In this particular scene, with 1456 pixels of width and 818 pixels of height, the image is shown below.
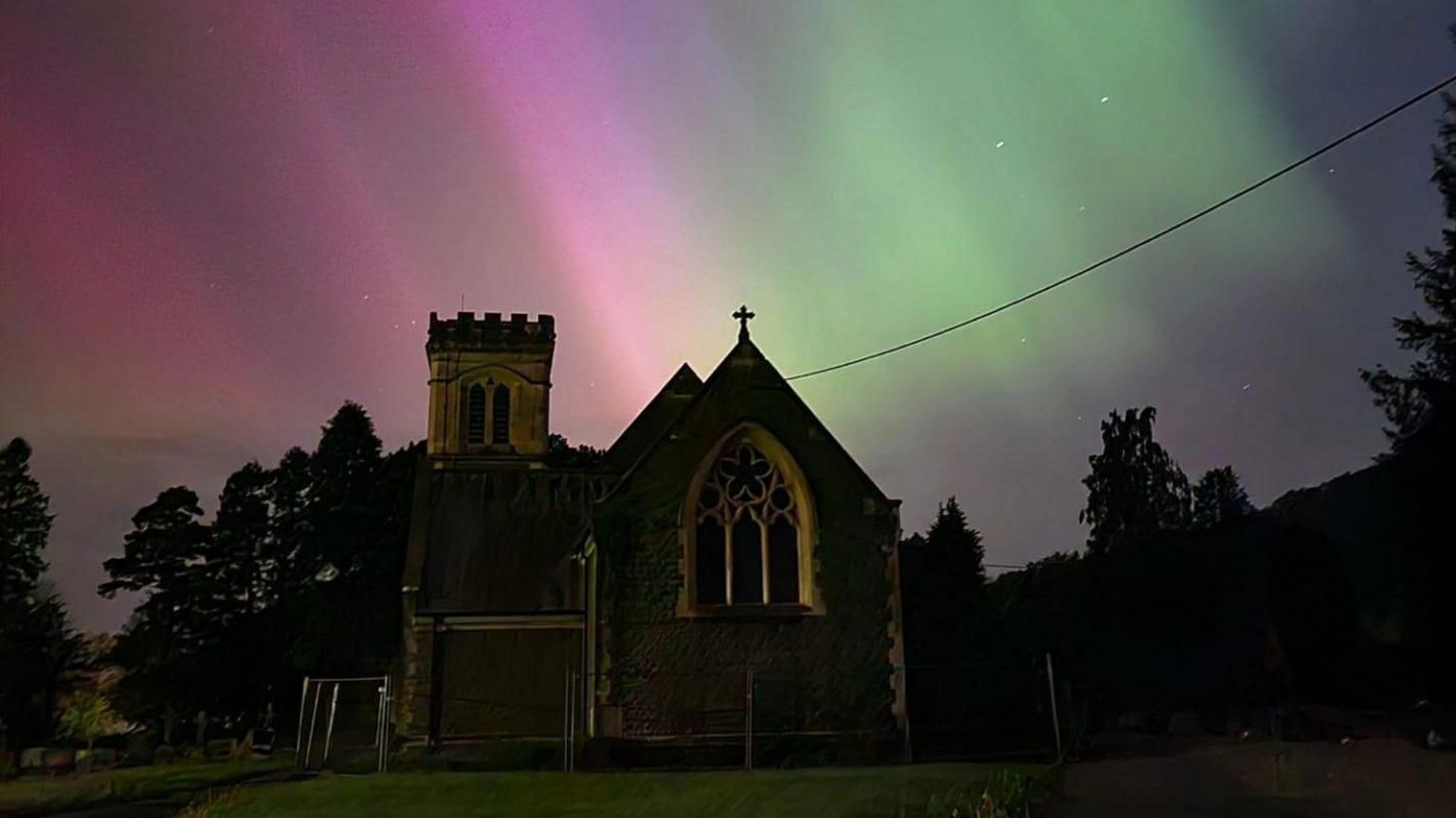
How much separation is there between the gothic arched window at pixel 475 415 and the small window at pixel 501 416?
1.44 feet

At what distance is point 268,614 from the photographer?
190ft

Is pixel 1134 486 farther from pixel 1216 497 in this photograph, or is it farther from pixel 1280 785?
pixel 1280 785

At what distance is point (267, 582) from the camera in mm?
62469

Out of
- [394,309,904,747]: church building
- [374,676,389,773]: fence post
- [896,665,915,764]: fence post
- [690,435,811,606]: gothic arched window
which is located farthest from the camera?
[690,435,811,606]: gothic arched window

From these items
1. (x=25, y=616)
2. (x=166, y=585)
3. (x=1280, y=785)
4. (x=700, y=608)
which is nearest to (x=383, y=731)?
(x=700, y=608)

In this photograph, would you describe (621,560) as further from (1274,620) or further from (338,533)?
(338,533)

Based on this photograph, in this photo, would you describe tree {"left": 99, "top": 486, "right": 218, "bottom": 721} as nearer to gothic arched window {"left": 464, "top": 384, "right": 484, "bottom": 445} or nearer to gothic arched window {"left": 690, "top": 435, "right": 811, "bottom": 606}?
gothic arched window {"left": 464, "top": 384, "right": 484, "bottom": 445}

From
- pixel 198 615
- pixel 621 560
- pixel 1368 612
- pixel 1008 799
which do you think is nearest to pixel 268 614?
pixel 198 615

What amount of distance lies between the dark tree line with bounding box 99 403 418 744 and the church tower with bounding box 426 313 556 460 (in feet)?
36.3

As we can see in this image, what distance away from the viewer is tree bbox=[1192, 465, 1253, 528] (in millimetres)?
47844

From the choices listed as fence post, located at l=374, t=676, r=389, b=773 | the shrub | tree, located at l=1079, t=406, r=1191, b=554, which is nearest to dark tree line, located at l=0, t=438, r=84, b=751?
fence post, located at l=374, t=676, r=389, b=773

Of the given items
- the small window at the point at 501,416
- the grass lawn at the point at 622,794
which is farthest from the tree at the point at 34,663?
the grass lawn at the point at 622,794

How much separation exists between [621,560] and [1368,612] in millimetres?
18877

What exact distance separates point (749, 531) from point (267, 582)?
4477 cm
